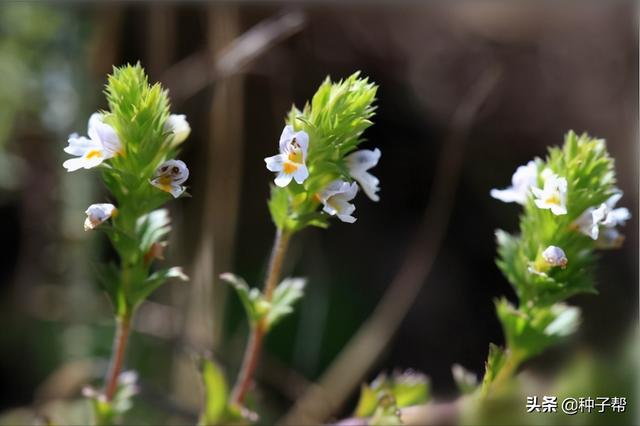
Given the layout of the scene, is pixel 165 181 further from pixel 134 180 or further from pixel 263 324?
pixel 263 324

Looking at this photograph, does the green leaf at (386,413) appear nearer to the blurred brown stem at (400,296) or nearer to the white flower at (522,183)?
the white flower at (522,183)

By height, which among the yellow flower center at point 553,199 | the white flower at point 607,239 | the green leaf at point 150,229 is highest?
the yellow flower center at point 553,199

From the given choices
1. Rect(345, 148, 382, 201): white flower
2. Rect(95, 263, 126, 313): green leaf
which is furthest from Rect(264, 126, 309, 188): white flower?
Rect(95, 263, 126, 313): green leaf

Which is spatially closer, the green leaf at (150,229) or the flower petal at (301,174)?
the flower petal at (301,174)

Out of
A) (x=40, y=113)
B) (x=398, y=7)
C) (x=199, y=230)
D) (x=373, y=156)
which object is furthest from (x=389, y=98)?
(x=373, y=156)

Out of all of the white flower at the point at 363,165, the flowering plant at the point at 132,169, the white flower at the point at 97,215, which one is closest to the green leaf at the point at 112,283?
the flowering plant at the point at 132,169

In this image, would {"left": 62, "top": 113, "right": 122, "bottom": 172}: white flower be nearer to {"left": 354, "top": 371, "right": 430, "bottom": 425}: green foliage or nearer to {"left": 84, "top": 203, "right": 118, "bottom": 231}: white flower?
{"left": 84, "top": 203, "right": 118, "bottom": 231}: white flower

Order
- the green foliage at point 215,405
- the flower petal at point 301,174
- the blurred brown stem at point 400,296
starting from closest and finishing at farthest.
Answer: the flower petal at point 301,174
the green foliage at point 215,405
the blurred brown stem at point 400,296
